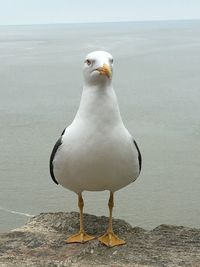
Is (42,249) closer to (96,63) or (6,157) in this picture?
(96,63)

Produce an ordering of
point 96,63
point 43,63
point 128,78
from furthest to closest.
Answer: point 43,63, point 128,78, point 96,63

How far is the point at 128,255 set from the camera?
5051 millimetres

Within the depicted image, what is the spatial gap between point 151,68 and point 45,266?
35.7m

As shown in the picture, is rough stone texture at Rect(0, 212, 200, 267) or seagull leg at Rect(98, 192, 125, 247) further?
seagull leg at Rect(98, 192, 125, 247)

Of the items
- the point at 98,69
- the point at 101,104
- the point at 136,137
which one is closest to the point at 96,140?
the point at 101,104

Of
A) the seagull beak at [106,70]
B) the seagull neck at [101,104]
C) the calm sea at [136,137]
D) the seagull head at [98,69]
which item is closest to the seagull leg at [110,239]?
the seagull neck at [101,104]

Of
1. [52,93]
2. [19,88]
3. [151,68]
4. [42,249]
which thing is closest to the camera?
[42,249]

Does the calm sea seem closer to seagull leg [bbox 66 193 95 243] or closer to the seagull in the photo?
seagull leg [bbox 66 193 95 243]

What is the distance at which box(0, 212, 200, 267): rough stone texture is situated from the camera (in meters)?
4.95

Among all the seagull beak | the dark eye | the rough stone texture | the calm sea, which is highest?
Answer: the calm sea

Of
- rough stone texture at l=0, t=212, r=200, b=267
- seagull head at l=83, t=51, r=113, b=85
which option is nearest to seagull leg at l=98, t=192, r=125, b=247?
rough stone texture at l=0, t=212, r=200, b=267

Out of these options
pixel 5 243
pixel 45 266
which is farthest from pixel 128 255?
pixel 5 243

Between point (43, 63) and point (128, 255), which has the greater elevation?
point (43, 63)

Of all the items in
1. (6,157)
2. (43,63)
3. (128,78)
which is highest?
(43,63)
